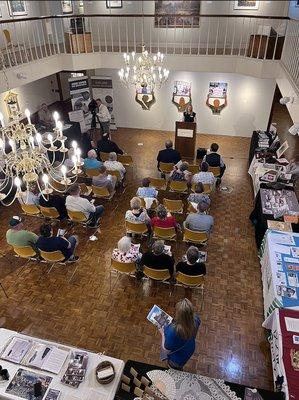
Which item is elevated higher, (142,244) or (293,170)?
(293,170)

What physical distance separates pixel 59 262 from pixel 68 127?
572 centimetres

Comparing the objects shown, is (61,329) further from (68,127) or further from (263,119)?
(263,119)

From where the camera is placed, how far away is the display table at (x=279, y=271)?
15.1ft

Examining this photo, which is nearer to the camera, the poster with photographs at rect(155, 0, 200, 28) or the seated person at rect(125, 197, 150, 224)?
the seated person at rect(125, 197, 150, 224)

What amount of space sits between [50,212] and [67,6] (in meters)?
9.95

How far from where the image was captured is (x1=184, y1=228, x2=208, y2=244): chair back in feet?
19.8

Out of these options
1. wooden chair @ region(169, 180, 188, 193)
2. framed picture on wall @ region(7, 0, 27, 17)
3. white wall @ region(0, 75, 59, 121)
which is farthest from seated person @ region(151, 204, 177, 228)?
framed picture on wall @ region(7, 0, 27, 17)

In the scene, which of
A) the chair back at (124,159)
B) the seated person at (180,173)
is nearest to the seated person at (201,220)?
the seated person at (180,173)

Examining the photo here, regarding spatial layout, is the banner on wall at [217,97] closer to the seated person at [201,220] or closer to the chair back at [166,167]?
the chair back at [166,167]

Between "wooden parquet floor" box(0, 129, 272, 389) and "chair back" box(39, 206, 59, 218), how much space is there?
61cm

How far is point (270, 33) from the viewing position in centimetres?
877

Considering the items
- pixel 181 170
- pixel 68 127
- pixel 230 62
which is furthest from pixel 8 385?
pixel 230 62

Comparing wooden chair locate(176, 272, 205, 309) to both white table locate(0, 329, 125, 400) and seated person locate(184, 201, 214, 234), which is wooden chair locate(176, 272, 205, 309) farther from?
white table locate(0, 329, 125, 400)

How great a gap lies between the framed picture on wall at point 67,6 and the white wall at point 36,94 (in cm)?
255
